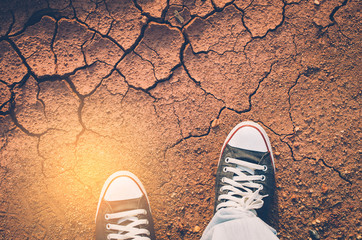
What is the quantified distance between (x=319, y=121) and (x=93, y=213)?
2160 millimetres

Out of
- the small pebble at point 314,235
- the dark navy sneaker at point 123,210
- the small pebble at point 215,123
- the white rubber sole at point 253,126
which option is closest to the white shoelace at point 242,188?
the white rubber sole at point 253,126

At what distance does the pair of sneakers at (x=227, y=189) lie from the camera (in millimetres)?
1776

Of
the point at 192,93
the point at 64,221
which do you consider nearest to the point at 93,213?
the point at 64,221

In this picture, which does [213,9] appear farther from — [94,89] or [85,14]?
[94,89]

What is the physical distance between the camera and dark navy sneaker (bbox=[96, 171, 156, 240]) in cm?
178

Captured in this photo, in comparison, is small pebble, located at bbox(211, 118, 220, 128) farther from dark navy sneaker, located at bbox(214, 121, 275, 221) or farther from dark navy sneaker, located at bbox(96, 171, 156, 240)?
dark navy sneaker, located at bbox(96, 171, 156, 240)

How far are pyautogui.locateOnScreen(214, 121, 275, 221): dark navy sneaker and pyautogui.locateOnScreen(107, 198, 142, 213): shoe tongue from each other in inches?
26.8

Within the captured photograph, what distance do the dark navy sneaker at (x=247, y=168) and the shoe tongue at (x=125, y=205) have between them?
680 mm

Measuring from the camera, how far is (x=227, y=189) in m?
1.82

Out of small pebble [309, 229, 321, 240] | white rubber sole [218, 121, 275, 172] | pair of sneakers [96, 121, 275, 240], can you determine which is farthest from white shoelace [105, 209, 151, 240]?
small pebble [309, 229, 321, 240]

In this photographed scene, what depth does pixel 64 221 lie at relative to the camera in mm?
1830

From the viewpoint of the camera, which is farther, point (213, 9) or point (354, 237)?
point (213, 9)

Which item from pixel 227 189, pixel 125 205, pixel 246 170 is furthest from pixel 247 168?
pixel 125 205

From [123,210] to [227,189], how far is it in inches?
35.8
